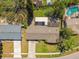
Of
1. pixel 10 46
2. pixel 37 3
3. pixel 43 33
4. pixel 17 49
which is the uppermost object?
pixel 37 3

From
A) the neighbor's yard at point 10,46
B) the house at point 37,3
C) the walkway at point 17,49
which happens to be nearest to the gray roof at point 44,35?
the neighbor's yard at point 10,46

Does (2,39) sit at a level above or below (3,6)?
below

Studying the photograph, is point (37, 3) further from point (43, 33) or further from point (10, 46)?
point (10, 46)

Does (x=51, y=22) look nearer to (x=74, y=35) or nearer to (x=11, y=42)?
(x=74, y=35)

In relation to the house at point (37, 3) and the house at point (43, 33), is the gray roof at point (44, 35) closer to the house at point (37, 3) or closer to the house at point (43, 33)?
the house at point (43, 33)

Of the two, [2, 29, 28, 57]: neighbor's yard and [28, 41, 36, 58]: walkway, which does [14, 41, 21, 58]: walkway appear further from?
[28, 41, 36, 58]: walkway

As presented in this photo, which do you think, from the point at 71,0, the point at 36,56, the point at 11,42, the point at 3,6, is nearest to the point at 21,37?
the point at 11,42

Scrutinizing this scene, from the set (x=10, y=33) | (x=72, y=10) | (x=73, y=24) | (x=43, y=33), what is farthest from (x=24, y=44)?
(x=72, y=10)

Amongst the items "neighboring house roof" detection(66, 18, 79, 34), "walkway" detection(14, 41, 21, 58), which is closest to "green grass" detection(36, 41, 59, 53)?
"walkway" detection(14, 41, 21, 58)
